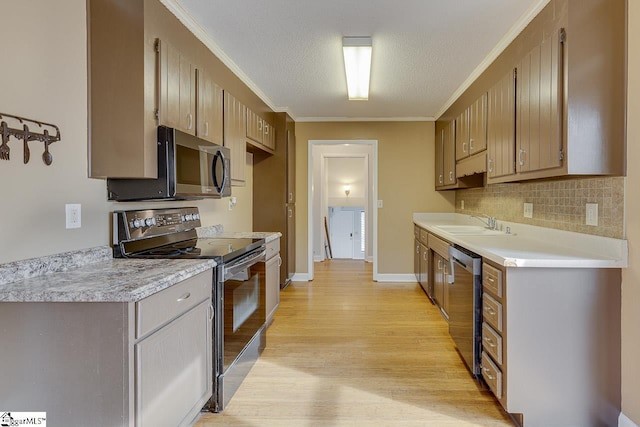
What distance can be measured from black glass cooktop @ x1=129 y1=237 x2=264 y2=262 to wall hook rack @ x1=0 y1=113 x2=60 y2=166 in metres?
0.69

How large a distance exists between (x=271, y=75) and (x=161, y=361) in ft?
9.44

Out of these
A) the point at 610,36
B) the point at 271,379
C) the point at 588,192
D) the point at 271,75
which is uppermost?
the point at 271,75

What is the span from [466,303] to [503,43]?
1.95m

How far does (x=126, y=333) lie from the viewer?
1379 millimetres

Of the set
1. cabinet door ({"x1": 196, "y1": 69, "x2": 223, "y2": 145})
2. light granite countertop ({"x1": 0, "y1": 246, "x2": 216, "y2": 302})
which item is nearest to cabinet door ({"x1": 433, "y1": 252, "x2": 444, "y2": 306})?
cabinet door ({"x1": 196, "y1": 69, "x2": 223, "y2": 145})

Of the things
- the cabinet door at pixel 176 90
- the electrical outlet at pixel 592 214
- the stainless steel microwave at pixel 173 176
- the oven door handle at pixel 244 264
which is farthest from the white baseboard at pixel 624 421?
the cabinet door at pixel 176 90

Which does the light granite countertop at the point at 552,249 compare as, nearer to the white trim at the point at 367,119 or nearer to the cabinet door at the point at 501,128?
the cabinet door at the point at 501,128

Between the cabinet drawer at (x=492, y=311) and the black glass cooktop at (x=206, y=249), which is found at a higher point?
the black glass cooktop at (x=206, y=249)

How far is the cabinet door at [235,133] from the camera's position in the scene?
319cm

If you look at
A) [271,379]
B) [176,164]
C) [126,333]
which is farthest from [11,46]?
[271,379]

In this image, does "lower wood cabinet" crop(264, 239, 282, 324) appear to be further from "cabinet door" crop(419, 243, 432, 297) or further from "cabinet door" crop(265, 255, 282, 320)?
"cabinet door" crop(419, 243, 432, 297)

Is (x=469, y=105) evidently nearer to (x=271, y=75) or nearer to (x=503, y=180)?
(x=503, y=180)

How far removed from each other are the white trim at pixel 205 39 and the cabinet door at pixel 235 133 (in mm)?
281

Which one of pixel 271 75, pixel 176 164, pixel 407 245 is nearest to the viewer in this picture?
pixel 176 164
